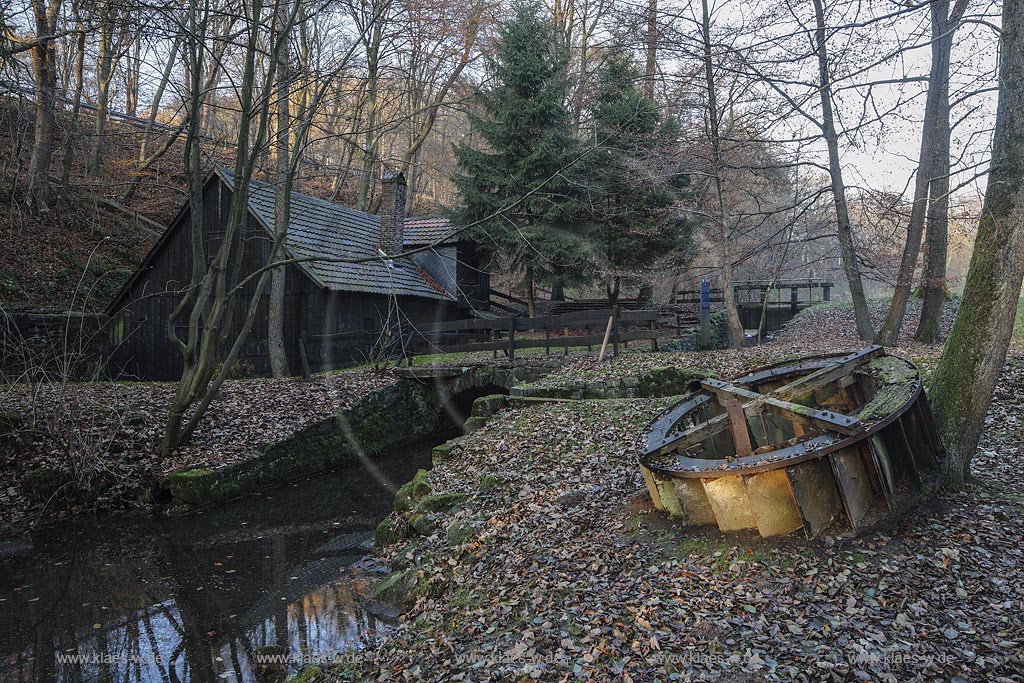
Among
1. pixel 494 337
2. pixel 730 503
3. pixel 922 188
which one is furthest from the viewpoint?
pixel 494 337

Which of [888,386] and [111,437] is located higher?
[888,386]

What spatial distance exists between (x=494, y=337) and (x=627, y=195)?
6.94 meters

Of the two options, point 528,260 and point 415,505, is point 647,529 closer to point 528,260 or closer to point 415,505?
point 415,505

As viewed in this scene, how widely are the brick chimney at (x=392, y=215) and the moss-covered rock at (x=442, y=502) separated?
1372 cm

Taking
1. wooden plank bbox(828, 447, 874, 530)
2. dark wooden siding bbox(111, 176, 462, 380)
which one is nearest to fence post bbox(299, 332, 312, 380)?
dark wooden siding bbox(111, 176, 462, 380)

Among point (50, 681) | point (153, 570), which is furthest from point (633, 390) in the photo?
point (50, 681)

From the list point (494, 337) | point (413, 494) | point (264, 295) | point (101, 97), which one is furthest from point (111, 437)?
point (101, 97)

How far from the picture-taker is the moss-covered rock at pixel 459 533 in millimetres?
7059

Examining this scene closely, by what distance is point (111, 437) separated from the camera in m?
10.8

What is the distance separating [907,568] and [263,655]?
5.53m

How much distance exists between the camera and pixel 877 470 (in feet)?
17.4

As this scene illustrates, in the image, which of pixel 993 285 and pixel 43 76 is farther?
pixel 43 76

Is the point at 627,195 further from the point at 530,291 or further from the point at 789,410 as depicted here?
the point at 789,410

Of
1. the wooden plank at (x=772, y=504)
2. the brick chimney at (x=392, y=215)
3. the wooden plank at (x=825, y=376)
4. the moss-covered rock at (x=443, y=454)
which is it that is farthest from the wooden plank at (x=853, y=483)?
the brick chimney at (x=392, y=215)
